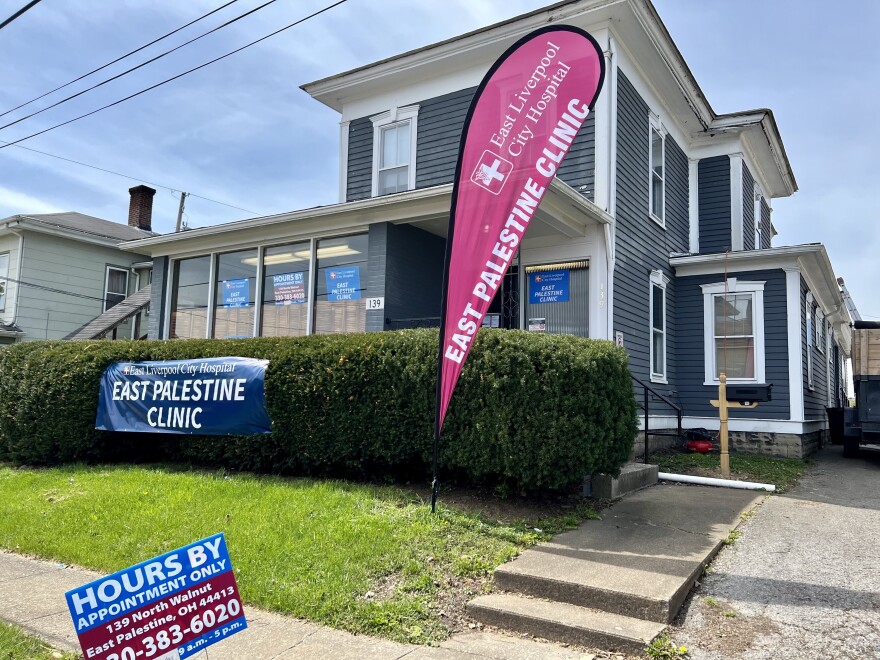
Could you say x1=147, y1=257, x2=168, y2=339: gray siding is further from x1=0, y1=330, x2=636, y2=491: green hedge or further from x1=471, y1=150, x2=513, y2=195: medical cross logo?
x1=471, y1=150, x2=513, y2=195: medical cross logo

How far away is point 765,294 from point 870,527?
6.94 meters

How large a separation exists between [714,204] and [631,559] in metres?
11.9

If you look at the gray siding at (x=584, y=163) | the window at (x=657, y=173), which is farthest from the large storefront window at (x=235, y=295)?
the window at (x=657, y=173)

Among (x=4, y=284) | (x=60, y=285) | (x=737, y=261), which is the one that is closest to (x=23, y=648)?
(x=737, y=261)

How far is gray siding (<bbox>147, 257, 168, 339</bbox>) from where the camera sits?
1361cm

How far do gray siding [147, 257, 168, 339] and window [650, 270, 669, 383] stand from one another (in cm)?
962

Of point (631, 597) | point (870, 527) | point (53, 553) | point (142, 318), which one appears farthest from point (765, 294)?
point (142, 318)

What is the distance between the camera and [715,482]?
28.3 ft

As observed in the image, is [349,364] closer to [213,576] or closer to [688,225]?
[213,576]

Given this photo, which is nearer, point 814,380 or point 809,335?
point 809,335

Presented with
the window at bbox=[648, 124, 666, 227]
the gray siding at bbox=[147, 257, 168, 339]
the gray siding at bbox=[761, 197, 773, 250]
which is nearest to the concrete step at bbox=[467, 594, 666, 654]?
the window at bbox=[648, 124, 666, 227]

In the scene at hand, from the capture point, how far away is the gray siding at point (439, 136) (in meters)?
12.8

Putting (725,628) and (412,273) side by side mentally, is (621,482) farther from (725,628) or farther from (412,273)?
(412,273)

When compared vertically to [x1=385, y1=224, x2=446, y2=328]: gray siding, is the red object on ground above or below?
below
